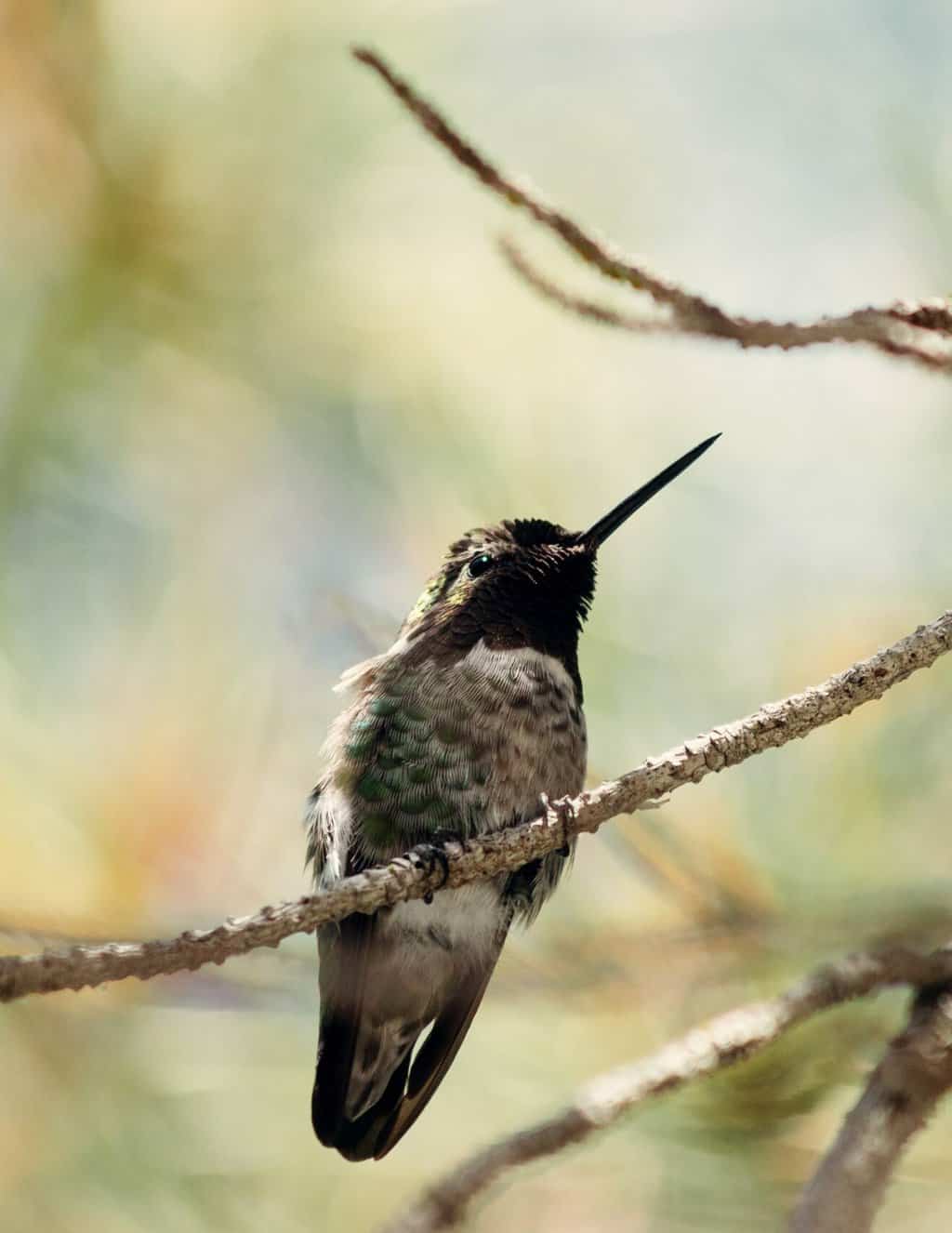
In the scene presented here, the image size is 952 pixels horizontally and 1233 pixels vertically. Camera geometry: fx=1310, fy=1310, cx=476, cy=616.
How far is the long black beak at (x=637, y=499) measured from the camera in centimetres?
221

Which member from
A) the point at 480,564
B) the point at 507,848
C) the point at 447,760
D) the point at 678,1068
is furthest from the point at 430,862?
the point at 480,564

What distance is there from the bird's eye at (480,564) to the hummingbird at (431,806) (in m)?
0.07

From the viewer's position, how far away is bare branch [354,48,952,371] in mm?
1451

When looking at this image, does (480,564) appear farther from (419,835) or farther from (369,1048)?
(369,1048)

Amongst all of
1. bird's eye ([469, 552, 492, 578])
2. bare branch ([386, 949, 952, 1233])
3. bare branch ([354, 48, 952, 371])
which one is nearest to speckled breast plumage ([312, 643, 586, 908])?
bird's eye ([469, 552, 492, 578])

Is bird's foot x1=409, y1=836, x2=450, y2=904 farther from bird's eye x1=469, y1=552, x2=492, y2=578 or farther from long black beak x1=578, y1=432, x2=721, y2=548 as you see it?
bird's eye x1=469, y1=552, x2=492, y2=578

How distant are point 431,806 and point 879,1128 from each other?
1.07 metres

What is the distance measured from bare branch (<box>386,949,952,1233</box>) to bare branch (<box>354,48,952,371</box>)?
2.35 feet

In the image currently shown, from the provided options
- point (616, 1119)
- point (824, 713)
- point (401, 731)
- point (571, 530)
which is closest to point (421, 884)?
point (616, 1119)

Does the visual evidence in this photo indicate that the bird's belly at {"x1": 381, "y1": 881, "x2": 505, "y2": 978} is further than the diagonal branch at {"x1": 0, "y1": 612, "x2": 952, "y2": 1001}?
Yes

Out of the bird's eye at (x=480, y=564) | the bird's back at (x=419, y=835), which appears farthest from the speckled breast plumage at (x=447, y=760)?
the bird's eye at (x=480, y=564)

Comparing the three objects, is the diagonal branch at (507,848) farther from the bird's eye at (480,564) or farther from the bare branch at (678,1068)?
the bird's eye at (480,564)

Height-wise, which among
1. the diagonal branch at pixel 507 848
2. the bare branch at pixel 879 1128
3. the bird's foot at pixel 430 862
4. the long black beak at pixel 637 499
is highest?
the long black beak at pixel 637 499

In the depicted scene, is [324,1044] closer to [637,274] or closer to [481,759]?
[481,759]
